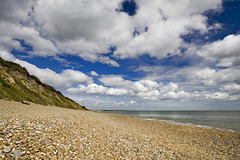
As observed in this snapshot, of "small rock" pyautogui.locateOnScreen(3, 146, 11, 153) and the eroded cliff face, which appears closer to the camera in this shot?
"small rock" pyautogui.locateOnScreen(3, 146, 11, 153)

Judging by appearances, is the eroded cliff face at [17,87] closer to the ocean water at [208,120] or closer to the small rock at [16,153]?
the small rock at [16,153]

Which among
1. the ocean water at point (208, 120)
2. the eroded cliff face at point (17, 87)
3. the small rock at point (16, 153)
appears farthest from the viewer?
the eroded cliff face at point (17, 87)

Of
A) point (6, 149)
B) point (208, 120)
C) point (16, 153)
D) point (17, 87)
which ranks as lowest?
point (208, 120)

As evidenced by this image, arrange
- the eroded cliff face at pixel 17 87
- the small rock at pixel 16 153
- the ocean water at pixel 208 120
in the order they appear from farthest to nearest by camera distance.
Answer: the eroded cliff face at pixel 17 87
the ocean water at pixel 208 120
the small rock at pixel 16 153

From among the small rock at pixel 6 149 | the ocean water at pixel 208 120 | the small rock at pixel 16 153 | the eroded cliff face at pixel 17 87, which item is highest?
the eroded cliff face at pixel 17 87

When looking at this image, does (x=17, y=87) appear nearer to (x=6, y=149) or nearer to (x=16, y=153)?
(x=6, y=149)

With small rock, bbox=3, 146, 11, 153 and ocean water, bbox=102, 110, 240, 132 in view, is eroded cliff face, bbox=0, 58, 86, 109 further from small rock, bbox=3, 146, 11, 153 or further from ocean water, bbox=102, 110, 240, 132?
ocean water, bbox=102, 110, 240, 132

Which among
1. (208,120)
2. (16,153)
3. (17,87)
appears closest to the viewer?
(16,153)

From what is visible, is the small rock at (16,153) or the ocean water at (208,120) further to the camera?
the ocean water at (208,120)

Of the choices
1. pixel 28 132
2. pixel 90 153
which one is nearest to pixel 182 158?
pixel 90 153

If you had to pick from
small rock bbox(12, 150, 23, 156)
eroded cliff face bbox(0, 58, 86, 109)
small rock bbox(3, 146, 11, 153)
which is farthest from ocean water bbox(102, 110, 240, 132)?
eroded cliff face bbox(0, 58, 86, 109)

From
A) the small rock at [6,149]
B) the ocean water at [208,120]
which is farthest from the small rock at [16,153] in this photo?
the ocean water at [208,120]

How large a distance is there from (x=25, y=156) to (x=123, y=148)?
262 inches

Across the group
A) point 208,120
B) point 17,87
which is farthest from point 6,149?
point 208,120
